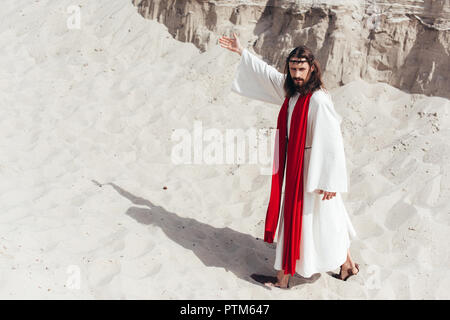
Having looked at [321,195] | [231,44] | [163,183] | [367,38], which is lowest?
[163,183]

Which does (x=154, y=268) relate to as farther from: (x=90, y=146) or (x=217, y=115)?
(x=217, y=115)

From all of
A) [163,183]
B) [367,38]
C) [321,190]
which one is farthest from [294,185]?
[367,38]

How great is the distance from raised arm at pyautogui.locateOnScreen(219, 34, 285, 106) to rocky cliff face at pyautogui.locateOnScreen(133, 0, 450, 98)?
5.89 feet

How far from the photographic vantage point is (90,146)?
5.02m

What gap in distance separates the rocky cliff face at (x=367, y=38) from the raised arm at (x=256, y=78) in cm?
180

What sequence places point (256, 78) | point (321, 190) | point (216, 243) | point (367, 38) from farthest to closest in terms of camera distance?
point (367, 38), point (216, 243), point (256, 78), point (321, 190)

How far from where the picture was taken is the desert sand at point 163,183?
3348 mm

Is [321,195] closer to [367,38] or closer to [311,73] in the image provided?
[311,73]

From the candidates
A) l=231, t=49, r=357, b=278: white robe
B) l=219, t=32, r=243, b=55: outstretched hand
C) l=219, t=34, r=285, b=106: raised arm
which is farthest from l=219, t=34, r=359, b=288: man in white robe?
l=219, t=32, r=243, b=55: outstretched hand

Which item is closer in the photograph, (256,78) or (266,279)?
(266,279)

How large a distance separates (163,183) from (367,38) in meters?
2.73

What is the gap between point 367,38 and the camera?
515 centimetres

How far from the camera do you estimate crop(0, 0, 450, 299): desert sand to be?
132 inches

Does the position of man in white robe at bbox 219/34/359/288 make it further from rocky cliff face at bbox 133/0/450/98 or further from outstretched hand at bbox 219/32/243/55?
rocky cliff face at bbox 133/0/450/98
